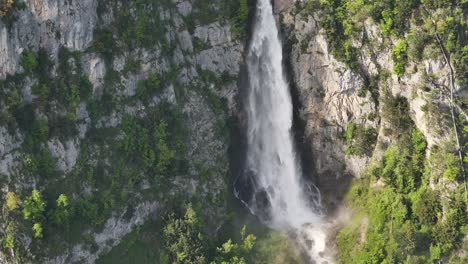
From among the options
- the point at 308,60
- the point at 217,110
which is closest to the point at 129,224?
the point at 217,110

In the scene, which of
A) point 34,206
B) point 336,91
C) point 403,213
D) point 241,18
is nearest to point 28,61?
point 34,206

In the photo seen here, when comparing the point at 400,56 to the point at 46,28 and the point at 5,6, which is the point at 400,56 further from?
the point at 5,6

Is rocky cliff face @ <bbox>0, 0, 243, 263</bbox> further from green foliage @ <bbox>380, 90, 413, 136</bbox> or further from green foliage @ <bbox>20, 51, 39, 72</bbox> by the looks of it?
green foliage @ <bbox>380, 90, 413, 136</bbox>

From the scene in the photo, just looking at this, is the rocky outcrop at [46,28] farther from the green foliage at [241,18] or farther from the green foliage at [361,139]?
the green foliage at [361,139]

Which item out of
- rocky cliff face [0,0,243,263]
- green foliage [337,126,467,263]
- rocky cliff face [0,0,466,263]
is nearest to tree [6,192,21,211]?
rocky cliff face [0,0,466,263]

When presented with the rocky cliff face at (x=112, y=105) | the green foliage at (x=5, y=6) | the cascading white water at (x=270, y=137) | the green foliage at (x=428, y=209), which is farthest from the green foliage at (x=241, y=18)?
the green foliage at (x=428, y=209)

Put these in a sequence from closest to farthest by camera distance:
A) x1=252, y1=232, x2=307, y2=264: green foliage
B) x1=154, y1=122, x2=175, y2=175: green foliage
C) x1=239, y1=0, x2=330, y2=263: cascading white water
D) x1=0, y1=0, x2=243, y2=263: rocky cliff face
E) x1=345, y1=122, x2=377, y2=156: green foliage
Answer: x1=0, y1=0, x2=243, y2=263: rocky cliff face → x1=154, y1=122, x2=175, y2=175: green foliage → x1=252, y1=232, x2=307, y2=264: green foliage → x1=345, y1=122, x2=377, y2=156: green foliage → x1=239, y1=0, x2=330, y2=263: cascading white water
